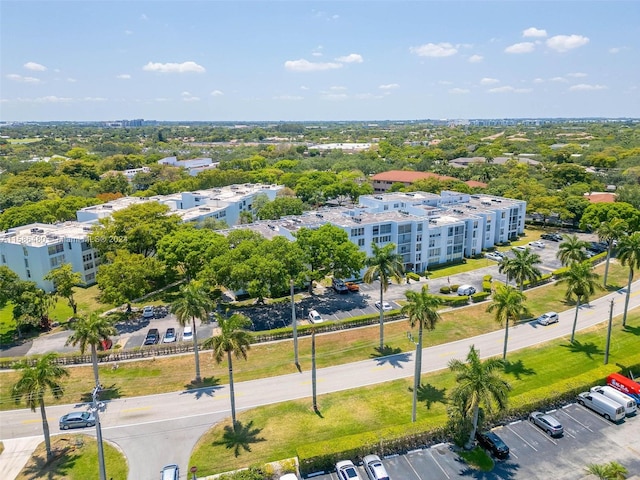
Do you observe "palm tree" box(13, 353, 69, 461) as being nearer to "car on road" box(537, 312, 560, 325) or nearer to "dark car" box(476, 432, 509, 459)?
"dark car" box(476, 432, 509, 459)

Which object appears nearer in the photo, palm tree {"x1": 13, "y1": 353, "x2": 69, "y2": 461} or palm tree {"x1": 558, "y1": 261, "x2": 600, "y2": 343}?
palm tree {"x1": 13, "y1": 353, "x2": 69, "y2": 461}

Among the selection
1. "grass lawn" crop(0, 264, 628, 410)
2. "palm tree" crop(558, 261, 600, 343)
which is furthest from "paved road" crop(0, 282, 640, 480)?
"palm tree" crop(558, 261, 600, 343)

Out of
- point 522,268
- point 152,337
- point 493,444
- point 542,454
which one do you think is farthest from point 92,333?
point 522,268

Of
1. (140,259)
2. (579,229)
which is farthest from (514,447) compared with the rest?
(579,229)

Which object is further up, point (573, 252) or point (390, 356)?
point (573, 252)

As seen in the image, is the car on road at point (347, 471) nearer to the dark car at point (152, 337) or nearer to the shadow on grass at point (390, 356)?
the shadow on grass at point (390, 356)

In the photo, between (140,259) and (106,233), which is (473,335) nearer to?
(140,259)

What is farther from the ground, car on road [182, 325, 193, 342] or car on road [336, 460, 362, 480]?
car on road [336, 460, 362, 480]

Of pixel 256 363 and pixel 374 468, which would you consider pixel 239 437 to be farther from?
pixel 256 363
